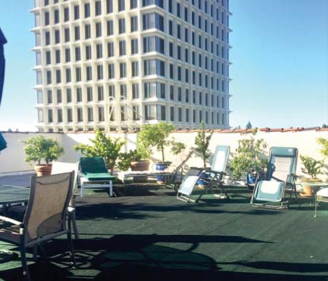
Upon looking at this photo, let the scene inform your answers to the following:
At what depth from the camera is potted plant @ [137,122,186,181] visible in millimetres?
11320

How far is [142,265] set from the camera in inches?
152

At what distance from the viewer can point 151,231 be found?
525 cm

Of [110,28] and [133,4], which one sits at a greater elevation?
[133,4]

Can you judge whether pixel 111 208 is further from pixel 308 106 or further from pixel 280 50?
pixel 280 50

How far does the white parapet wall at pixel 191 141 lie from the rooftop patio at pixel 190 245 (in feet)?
8.91

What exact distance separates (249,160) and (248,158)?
0.56ft

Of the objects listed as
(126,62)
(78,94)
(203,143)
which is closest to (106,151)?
(203,143)

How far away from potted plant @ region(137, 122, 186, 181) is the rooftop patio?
4.27 meters

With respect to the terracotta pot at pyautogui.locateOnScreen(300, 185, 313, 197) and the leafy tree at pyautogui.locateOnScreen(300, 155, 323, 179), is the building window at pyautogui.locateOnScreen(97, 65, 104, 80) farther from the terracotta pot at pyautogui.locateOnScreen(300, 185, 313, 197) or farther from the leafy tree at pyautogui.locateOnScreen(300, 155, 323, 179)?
the terracotta pot at pyautogui.locateOnScreen(300, 185, 313, 197)

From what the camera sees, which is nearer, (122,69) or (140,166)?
(140,166)

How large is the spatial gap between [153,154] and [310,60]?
11625mm

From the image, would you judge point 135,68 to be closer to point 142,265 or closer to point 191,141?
point 191,141

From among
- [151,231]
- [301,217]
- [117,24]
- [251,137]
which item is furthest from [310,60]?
[117,24]

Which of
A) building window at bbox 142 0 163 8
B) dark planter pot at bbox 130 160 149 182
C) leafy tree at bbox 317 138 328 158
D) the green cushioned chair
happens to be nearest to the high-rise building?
building window at bbox 142 0 163 8
